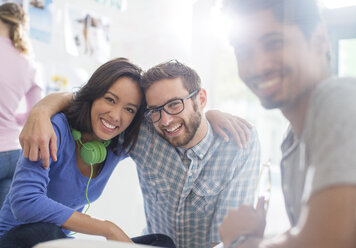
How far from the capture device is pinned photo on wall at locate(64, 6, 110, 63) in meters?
1.58

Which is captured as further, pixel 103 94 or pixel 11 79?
pixel 11 79

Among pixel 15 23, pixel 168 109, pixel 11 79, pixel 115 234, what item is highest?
pixel 15 23

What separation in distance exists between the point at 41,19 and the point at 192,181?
114 centimetres

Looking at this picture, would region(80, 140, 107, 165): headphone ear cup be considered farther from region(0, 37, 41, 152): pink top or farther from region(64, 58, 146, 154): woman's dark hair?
region(0, 37, 41, 152): pink top

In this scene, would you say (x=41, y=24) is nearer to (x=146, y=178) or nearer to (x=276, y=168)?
(x=146, y=178)

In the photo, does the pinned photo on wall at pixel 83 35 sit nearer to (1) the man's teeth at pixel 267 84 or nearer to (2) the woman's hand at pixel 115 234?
(2) the woman's hand at pixel 115 234

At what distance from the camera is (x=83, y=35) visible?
1.66 metres

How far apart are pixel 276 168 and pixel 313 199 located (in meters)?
0.09

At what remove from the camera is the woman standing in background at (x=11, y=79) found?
120cm

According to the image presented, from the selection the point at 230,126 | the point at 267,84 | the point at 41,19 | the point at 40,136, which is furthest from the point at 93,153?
the point at 41,19

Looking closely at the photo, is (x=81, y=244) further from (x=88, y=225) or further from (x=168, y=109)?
(x=168, y=109)

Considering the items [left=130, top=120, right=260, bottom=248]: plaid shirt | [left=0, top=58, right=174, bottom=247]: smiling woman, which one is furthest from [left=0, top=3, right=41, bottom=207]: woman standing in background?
[left=130, top=120, right=260, bottom=248]: plaid shirt

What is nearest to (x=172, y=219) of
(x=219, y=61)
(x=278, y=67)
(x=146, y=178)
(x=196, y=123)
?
(x=146, y=178)

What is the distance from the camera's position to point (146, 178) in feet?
2.93
